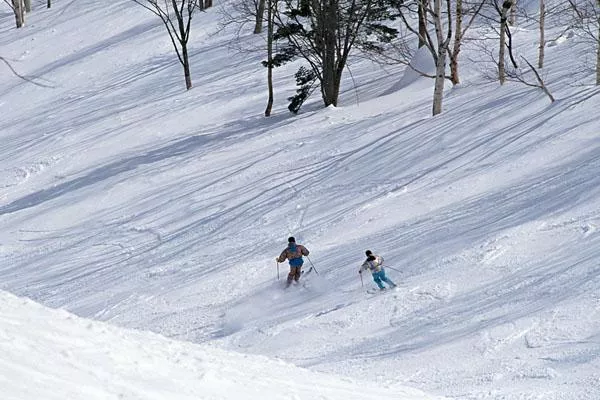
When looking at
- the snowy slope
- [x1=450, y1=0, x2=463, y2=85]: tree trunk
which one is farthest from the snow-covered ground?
[x1=450, y1=0, x2=463, y2=85]: tree trunk

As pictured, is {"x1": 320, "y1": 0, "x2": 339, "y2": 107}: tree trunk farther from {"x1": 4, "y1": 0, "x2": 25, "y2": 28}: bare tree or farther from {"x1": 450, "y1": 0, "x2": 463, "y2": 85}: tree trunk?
{"x1": 4, "y1": 0, "x2": 25, "y2": 28}: bare tree

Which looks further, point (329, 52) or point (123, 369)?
point (329, 52)

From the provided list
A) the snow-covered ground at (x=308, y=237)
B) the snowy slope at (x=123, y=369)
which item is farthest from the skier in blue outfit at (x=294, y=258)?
the snowy slope at (x=123, y=369)

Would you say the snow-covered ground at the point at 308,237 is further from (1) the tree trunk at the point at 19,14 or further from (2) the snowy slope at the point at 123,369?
(1) the tree trunk at the point at 19,14

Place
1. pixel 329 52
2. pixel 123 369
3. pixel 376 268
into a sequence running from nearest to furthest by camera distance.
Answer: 1. pixel 123 369
2. pixel 376 268
3. pixel 329 52

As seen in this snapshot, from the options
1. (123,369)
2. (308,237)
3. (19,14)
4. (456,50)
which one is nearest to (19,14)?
(19,14)

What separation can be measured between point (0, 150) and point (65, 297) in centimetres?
1398

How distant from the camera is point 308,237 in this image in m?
20.2

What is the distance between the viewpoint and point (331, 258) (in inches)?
742

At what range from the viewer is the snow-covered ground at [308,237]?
1045cm

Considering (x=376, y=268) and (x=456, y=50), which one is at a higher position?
(x=456, y=50)

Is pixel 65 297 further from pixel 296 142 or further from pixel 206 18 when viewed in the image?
pixel 206 18

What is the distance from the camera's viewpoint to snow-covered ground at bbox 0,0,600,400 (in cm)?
1045

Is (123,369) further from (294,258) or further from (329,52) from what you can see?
(329,52)
